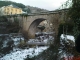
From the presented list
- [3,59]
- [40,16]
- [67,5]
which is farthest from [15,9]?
[67,5]

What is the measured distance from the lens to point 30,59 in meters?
16.7

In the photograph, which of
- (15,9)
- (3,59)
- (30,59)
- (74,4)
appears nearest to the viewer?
(74,4)

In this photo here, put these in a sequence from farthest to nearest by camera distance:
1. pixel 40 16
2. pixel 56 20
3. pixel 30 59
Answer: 1. pixel 40 16
2. pixel 56 20
3. pixel 30 59

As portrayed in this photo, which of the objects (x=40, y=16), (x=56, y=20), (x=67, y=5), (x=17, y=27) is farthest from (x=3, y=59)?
(x=17, y=27)

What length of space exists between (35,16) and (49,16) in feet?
11.6

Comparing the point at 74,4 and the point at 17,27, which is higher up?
the point at 74,4

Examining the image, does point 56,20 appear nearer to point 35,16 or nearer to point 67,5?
point 35,16

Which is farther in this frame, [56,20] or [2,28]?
[2,28]

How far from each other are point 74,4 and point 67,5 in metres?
0.53

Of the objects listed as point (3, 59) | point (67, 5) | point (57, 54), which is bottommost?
point (3, 59)

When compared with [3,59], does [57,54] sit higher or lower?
higher

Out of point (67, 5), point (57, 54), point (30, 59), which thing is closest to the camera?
point (67, 5)

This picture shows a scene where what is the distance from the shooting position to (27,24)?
36531mm

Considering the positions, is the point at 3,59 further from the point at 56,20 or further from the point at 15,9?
the point at 15,9
